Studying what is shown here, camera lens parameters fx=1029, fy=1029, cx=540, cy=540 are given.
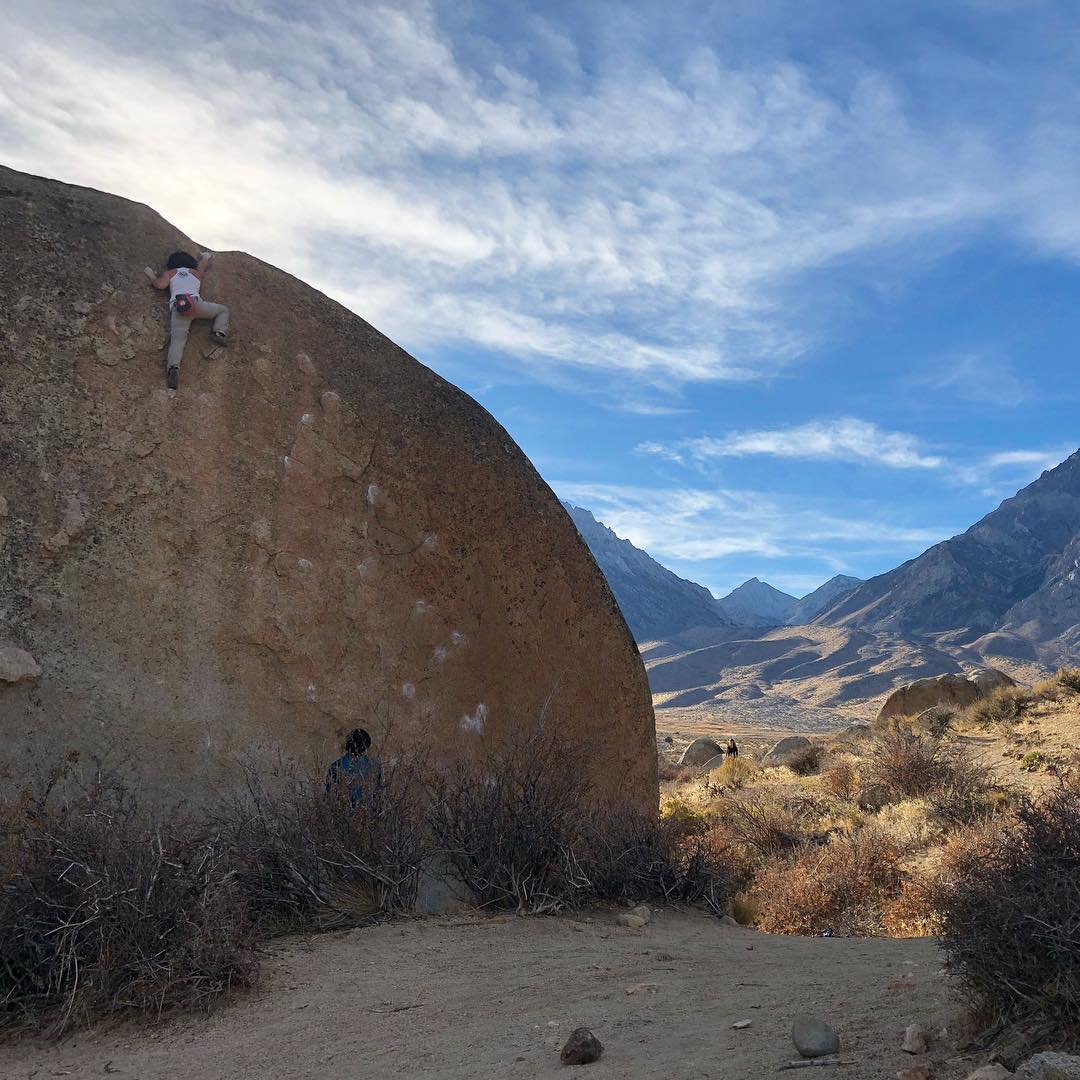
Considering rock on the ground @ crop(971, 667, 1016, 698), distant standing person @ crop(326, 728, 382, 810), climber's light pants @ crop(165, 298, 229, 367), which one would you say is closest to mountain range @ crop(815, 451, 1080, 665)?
rock on the ground @ crop(971, 667, 1016, 698)

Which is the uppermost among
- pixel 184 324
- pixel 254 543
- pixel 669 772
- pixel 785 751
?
pixel 184 324

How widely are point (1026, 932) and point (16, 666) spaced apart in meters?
5.55

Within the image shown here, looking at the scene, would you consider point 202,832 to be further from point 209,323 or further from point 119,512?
point 209,323

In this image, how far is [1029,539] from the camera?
6344 inches

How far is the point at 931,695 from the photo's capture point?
23625 millimetres

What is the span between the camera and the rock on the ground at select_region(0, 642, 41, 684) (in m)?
6.11

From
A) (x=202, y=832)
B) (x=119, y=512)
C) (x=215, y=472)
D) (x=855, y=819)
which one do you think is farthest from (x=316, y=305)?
(x=855, y=819)

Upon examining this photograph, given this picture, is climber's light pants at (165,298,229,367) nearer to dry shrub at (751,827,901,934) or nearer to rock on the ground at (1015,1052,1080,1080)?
dry shrub at (751,827,901,934)

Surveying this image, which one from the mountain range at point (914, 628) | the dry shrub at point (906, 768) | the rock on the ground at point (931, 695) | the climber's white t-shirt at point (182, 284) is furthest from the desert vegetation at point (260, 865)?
the mountain range at point (914, 628)

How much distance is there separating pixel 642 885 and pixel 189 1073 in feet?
11.9

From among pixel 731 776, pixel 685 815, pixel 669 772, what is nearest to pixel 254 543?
pixel 685 815

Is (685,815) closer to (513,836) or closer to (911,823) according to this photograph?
(911,823)

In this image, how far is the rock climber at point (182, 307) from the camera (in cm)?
725

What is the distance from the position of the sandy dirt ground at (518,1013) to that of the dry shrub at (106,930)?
4.9 inches
